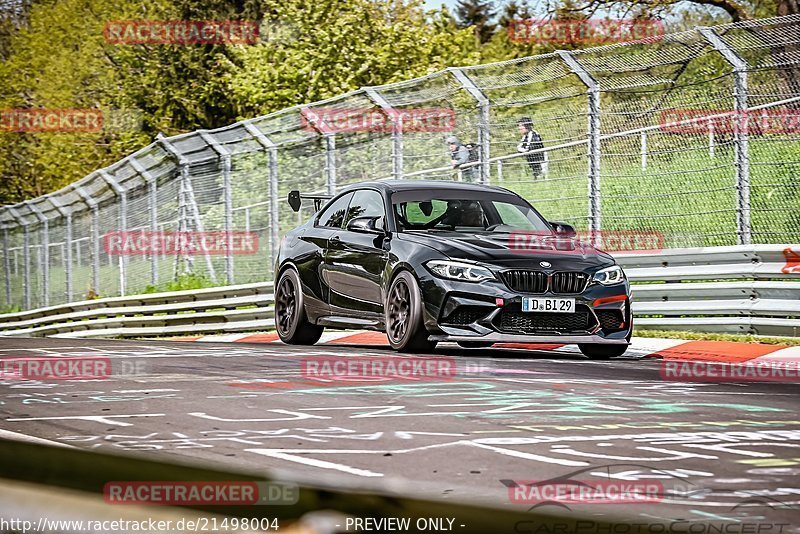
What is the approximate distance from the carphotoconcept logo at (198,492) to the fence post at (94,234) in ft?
88.9

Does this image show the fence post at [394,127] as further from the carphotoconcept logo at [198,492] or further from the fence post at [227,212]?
the carphotoconcept logo at [198,492]

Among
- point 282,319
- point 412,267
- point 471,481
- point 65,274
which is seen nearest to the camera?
point 471,481

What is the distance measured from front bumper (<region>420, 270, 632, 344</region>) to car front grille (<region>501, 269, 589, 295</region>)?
6 cm

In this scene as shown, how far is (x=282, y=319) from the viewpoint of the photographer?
47.2 ft

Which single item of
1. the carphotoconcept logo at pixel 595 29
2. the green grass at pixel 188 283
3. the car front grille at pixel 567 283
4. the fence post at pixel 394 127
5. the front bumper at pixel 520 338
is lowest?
the front bumper at pixel 520 338

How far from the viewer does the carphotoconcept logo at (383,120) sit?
17.8 m

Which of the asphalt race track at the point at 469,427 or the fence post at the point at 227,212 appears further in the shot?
the fence post at the point at 227,212

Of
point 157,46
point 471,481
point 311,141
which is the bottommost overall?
point 471,481

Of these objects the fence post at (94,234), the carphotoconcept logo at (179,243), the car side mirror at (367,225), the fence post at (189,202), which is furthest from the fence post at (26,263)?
the car side mirror at (367,225)

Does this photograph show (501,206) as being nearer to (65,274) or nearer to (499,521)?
(499,521)

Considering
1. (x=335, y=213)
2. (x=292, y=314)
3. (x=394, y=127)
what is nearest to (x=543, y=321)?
(x=335, y=213)

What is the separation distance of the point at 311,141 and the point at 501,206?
8290 mm

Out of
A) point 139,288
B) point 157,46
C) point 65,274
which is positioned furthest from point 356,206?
A: point 157,46

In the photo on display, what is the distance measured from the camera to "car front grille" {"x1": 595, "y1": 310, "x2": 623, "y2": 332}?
1140 cm
